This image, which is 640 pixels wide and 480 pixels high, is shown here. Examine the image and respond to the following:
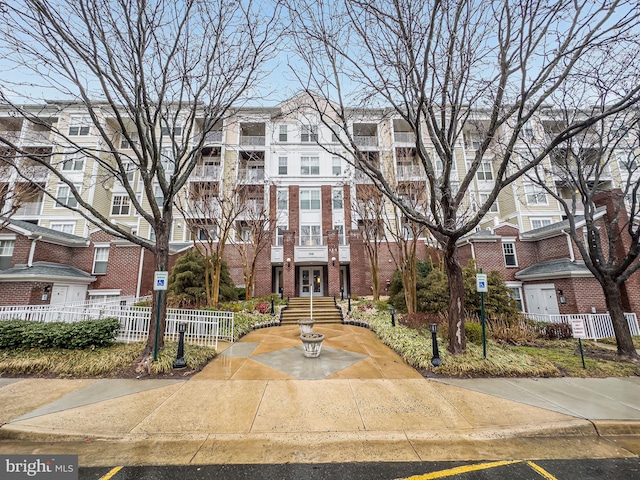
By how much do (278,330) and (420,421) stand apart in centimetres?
859

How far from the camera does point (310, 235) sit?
2261 centimetres

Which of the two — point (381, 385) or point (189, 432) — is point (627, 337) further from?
point (189, 432)

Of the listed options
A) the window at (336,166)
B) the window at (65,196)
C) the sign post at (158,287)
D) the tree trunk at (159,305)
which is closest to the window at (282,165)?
the window at (336,166)

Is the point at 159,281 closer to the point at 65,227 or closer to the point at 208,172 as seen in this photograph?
the point at 208,172

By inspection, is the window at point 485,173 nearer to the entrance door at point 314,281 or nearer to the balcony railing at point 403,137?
the balcony railing at point 403,137

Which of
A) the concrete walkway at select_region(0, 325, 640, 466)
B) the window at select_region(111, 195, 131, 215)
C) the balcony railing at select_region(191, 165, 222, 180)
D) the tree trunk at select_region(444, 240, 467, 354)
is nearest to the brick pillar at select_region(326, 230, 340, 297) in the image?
the balcony railing at select_region(191, 165, 222, 180)

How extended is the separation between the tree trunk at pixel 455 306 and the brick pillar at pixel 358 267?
40.9 ft

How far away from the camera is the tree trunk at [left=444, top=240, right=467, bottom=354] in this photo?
7145mm

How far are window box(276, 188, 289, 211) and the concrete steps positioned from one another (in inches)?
372

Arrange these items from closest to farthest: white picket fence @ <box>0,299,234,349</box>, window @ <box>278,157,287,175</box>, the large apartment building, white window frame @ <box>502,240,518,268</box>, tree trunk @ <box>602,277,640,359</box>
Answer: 1. tree trunk @ <box>602,277,640,359</box>
2. white picket fence @ <box>0,299,234,349</box>
3. the large apartment building
4. white window frame @ <box>502,240,518,268</box>
5. window @ <box>278,157,287,175</box>

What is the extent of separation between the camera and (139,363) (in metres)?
6.59

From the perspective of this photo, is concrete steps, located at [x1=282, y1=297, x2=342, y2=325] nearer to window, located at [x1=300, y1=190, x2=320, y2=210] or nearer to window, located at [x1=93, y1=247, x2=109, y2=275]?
window, located at [x1=300, y1=190, x2=320, y2=210]

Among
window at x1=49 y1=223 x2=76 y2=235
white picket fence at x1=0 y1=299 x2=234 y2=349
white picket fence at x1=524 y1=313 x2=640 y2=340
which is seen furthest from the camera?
window at x1=49 y1=223 x2=76 y2=235

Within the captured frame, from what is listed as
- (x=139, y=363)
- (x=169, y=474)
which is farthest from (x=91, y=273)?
(x=169, y=474)
